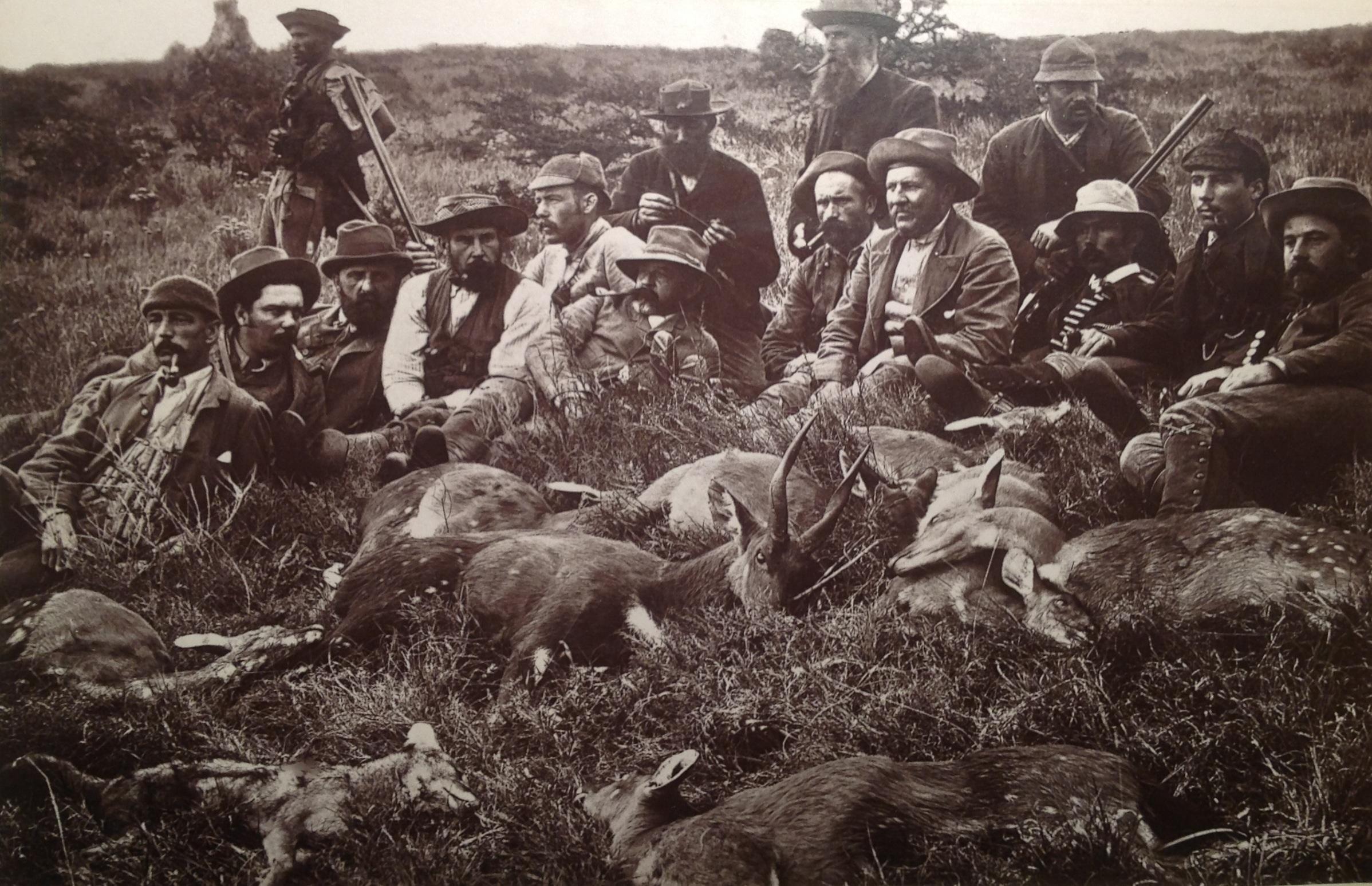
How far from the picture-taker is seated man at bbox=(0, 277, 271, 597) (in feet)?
16.6

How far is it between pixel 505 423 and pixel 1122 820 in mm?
3129

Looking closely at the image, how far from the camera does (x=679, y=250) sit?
5.35 metres

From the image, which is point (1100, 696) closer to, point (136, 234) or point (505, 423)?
point (505, 423)

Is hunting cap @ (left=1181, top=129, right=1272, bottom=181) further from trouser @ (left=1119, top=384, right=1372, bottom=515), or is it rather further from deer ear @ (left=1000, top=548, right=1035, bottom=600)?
deer ear @ (left=1000, top=548, right=1035, bottom=600)

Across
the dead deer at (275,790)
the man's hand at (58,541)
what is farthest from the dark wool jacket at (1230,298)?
the man's hand at (58,541)

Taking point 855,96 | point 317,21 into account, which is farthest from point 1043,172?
point 317,21

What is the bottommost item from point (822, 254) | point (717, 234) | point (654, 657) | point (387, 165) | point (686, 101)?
point (654, 657)

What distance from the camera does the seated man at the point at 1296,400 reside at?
4.66 metres

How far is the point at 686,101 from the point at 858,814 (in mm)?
3349

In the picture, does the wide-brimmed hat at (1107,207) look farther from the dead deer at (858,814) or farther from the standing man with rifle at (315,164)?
the standing man with rifle at (315,164)

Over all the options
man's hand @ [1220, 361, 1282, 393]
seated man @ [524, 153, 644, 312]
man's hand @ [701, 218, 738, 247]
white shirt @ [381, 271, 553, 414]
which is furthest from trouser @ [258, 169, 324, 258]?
man's hand @ [1220, 361, 1282, 393]

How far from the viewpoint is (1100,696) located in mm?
4145

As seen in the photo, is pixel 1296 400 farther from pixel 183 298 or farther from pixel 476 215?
pixel 183 298


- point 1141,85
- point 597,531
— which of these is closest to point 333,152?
point 597,531
